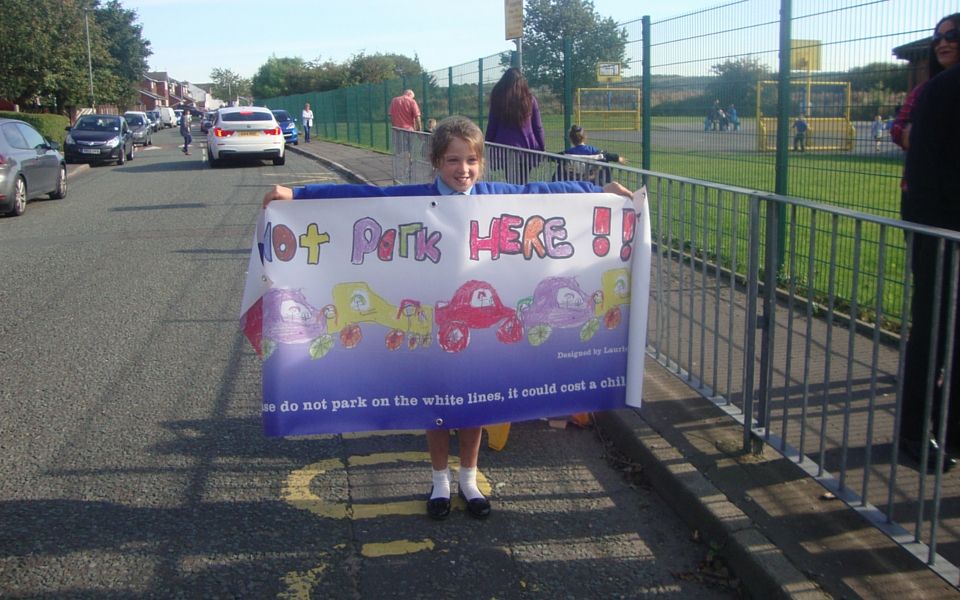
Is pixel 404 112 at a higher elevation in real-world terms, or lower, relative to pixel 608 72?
lower

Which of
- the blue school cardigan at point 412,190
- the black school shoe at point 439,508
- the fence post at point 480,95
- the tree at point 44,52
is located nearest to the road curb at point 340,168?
the fence post at point 480,95

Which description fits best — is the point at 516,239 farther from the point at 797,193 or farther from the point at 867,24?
the point at 797,193

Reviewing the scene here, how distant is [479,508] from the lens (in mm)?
3879

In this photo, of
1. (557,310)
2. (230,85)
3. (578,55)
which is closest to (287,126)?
(578,55)

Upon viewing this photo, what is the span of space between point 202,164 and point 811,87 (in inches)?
916

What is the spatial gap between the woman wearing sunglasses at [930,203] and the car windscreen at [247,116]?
23180mm

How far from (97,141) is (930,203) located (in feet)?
87.9

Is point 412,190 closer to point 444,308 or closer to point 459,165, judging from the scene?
point 459,165

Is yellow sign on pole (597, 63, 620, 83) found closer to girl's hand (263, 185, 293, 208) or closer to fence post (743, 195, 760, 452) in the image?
fence post (743, 195, 760, 452)

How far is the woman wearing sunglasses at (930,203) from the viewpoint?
3.61 metres

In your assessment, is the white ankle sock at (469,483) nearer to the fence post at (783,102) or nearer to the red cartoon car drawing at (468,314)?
the red cartoon car drawing at (468,314)

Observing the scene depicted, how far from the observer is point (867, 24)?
5488 mm

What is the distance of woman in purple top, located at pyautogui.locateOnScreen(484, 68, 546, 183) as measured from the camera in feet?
25.1

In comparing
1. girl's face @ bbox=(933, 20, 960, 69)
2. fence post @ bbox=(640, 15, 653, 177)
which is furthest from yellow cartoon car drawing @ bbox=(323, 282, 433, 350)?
fence post @ bbox=(640, 15, 653, 177)
